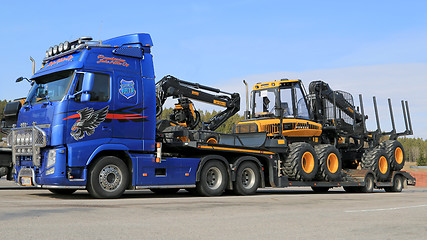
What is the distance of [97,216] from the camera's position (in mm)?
7738

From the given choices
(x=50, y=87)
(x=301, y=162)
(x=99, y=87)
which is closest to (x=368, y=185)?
(x=301, y=162)

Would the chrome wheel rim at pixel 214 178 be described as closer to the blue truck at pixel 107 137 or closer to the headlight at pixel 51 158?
the blue truck at pixel 107 137

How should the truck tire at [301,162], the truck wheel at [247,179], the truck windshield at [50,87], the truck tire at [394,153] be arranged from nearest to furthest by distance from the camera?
the truck windshield at [50,87] < the truck wheel at [247,179] < the truck tire at [301,162] < the truck tire at [394,153]

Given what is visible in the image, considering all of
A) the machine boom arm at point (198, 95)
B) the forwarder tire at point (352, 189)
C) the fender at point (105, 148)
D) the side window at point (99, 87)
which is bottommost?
A: the forwarder tire at point (352, 189)

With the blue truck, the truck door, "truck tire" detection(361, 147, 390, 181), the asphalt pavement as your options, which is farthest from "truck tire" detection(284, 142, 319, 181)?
the truck door

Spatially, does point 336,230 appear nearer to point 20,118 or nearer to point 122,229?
point 122,229

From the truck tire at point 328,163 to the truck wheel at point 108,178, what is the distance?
753cm

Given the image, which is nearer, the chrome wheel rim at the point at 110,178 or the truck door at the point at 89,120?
the truck door at the point at 89,120

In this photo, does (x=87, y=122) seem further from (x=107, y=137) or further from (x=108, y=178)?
(x=108, y=178)

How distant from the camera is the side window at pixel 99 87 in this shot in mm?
11344

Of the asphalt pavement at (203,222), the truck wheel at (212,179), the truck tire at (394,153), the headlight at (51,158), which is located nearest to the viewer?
the asphalt pavement at (203,222)

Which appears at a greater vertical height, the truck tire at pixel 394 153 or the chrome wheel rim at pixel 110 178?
the truck tire at pixel 394 153

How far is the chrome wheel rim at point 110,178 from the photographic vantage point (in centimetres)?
1156

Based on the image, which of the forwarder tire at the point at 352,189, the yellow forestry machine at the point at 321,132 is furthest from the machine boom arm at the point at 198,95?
the forwarder tire at the point at 352,189
